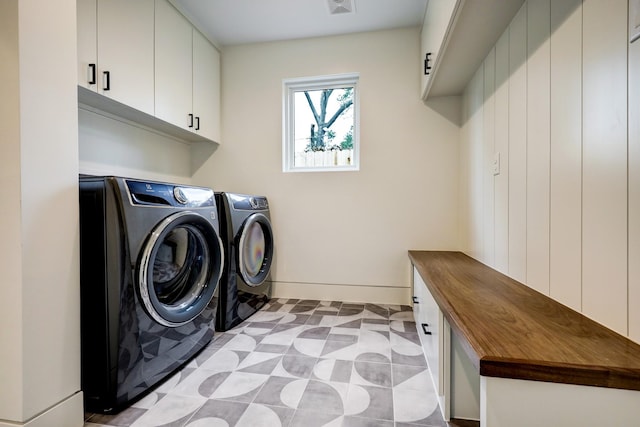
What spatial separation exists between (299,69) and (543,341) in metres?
2.63

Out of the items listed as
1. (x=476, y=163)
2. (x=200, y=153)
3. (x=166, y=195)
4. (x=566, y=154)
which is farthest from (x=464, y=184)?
(x=200, y=153)

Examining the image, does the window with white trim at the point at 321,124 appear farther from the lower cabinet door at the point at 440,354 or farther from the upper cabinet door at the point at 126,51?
the lower cabinet door at the point at 440,354

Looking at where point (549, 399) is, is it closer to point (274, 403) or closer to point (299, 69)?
point (274, 403)

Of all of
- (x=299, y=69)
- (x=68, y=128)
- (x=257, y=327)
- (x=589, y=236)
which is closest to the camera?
(x=589, y=236)

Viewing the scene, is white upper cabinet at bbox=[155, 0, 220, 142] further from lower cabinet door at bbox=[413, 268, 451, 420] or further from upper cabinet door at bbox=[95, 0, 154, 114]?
lower cabinet door at bbox=[413, 268, 451, 420]

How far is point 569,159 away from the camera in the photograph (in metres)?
0.99

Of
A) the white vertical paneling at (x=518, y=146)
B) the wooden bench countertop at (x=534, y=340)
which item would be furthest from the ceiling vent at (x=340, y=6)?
the wooden bench countertop at (x=534, y=340)

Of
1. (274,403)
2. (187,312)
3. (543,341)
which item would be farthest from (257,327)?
(543,341)

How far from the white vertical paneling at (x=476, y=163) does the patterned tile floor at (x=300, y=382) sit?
75 cm

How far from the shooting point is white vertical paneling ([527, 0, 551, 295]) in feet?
3.68

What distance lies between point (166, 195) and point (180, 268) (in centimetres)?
42

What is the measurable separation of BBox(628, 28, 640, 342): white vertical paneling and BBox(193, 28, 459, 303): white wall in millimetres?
1716

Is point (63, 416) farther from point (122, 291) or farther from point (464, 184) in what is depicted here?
point (464, 184)

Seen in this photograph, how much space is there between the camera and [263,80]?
2734mm
